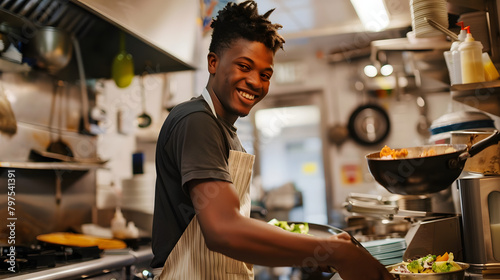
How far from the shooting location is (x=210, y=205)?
3.26 feet

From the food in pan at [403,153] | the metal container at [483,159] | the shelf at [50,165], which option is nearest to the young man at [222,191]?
the food in pan at [403,153]

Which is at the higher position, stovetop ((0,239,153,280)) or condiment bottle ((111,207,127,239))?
condiment bottle ((111,207,127,239))

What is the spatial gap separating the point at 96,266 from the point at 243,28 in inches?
55.7

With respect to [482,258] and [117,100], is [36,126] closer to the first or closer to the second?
[117,100]

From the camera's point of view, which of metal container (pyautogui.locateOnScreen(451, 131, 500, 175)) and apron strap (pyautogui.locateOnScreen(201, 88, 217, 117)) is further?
metal container (pyautogui.locateOnScreen(451, 131, 500, 175))

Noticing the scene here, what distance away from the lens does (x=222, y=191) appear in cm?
101

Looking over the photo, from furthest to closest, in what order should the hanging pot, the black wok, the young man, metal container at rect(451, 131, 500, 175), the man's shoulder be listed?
1. the hanging pot
2. metal container at rect(451, 131, 500, 175)
3. the black wok
4. the man's shoulder
5. the young man

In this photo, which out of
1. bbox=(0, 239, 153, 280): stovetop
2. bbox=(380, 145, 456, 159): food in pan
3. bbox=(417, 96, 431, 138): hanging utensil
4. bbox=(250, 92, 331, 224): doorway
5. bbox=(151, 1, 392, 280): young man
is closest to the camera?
bbox=(151, 1, 392, 280): young man

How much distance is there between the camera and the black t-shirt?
40.5 inches

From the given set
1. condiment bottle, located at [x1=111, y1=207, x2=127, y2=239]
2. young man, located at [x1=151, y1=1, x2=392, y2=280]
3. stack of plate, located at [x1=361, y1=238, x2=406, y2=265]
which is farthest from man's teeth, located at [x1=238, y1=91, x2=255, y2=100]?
condiment bottle, located at [x1=111, y1=207, x2=127, y2=239]

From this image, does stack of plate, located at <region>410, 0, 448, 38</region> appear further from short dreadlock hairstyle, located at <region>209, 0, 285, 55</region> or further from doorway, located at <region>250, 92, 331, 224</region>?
doorway, located at <region>250, 92, 331, 224</region>

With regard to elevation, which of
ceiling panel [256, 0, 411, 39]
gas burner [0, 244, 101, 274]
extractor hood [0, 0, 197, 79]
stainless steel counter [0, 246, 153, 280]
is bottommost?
stainless steel counter [0, 246, 153, 280]

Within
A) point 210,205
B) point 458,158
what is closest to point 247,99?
point 210,205

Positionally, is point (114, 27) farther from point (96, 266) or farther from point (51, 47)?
point (96, 266)
